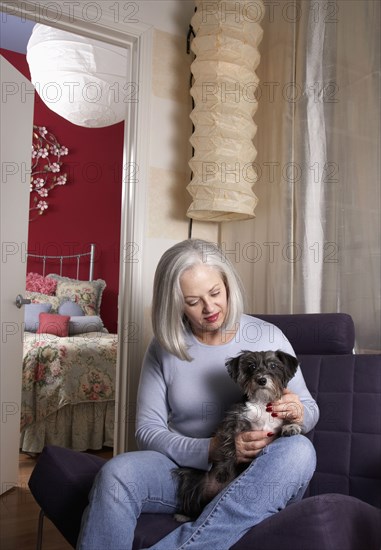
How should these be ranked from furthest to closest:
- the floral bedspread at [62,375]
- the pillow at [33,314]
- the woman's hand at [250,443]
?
the pillow at [33,314] < the floral bedspread at [62,375] < the woman's hand at [250,443]

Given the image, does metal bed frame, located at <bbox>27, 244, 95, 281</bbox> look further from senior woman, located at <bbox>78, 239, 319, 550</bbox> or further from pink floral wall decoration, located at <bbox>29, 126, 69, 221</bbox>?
senior woman, located at <bbox>78, 239, 319, 550</bbox>

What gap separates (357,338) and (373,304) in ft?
0.48

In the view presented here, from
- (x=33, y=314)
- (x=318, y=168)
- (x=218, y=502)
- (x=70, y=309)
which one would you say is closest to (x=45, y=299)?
(x=70, y=309)

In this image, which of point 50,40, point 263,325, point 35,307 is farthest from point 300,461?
point 35,307

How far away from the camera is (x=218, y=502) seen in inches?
56.2

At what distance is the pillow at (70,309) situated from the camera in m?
5.14

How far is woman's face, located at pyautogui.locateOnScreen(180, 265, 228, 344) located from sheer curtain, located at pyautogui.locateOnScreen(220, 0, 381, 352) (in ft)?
2.36

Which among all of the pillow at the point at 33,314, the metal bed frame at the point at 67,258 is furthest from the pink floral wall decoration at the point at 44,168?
the pillow at the point at 33,314

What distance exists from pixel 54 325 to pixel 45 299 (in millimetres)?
625

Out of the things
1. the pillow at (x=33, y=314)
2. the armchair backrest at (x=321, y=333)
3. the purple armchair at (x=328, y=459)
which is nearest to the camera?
the purple armchair at (x=328, y=459)

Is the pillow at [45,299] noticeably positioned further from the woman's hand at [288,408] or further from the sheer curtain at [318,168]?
the woman's hand at [288,408]

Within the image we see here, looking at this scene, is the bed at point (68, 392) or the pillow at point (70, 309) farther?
the pillow at point (70, 309)

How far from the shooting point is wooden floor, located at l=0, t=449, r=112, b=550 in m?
2.48

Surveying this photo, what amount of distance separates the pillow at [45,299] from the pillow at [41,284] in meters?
0.13
